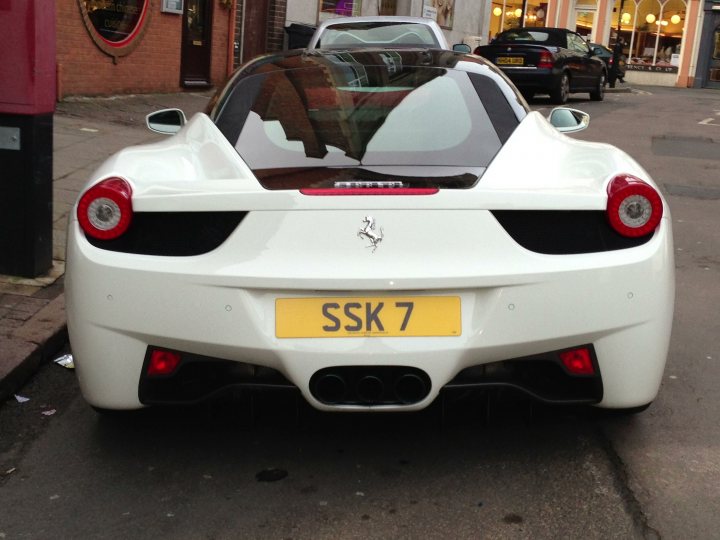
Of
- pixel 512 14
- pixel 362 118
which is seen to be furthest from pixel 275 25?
pixel 512 14

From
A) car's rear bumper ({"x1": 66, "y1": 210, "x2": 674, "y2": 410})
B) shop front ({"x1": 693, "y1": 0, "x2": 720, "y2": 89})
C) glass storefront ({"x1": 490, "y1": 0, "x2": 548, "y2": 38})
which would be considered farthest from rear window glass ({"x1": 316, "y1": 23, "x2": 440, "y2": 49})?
shop front ({"x1": 693, "y1": 0, "x2": 720, "y2": 89})

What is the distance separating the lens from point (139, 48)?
15430mm

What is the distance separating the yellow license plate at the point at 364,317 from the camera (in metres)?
2.98

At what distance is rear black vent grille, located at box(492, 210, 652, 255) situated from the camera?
3061 mm

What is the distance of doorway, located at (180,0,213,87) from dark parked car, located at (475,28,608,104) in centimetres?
603

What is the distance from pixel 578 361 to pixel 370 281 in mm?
718

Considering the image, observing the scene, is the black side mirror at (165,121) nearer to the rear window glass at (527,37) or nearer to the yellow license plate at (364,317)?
the yellow license plate at (364,317)

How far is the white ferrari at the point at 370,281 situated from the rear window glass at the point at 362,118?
10 centimetres

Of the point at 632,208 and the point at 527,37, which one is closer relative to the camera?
the point at 632,208

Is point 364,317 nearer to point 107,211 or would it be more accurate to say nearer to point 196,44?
point 107,211

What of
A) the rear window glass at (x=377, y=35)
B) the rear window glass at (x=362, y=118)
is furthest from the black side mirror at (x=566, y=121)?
the rear window glass at (x=377, y=35)

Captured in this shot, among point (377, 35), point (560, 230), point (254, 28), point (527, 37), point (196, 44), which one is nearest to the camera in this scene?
point (560, 230)

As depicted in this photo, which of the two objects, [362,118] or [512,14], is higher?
[362,118]

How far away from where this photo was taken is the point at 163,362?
3166mm
